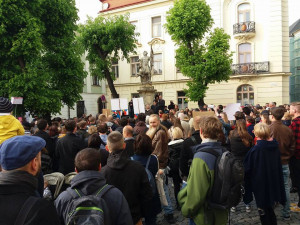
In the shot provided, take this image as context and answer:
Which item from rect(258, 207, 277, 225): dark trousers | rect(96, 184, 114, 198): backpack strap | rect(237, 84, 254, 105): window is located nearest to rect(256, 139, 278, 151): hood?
rect(258, 207, 277, 225): dark trousers

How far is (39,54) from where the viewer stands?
15.3m

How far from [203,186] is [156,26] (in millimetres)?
29308

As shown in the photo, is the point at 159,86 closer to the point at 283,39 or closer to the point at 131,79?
the point at 131,79

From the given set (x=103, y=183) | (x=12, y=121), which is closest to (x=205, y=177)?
(x=103, y=183)

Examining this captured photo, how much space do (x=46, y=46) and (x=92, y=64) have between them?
7723 mm

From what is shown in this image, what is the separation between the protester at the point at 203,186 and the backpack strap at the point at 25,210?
182cm

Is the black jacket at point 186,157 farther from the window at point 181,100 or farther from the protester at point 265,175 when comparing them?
the window at point 181,100

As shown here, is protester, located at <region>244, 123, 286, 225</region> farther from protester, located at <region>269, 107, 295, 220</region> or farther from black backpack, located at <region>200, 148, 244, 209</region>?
black backpack, located at <region>200, 148, 244, 209</region>

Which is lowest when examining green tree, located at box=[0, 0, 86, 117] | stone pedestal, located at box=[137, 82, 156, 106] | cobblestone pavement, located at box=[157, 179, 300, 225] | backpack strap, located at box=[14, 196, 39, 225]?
cobblestone pavement, located at box=[157, 179, 300, 225]

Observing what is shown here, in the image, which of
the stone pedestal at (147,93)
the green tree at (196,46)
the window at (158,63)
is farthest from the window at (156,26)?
the stone pedestal at (147,93)

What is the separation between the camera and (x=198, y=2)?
21.0 m

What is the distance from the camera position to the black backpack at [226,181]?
2969mm

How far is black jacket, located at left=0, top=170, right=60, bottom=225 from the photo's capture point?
1554 mm

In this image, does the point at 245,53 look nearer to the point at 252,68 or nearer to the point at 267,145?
the point at 252,68
